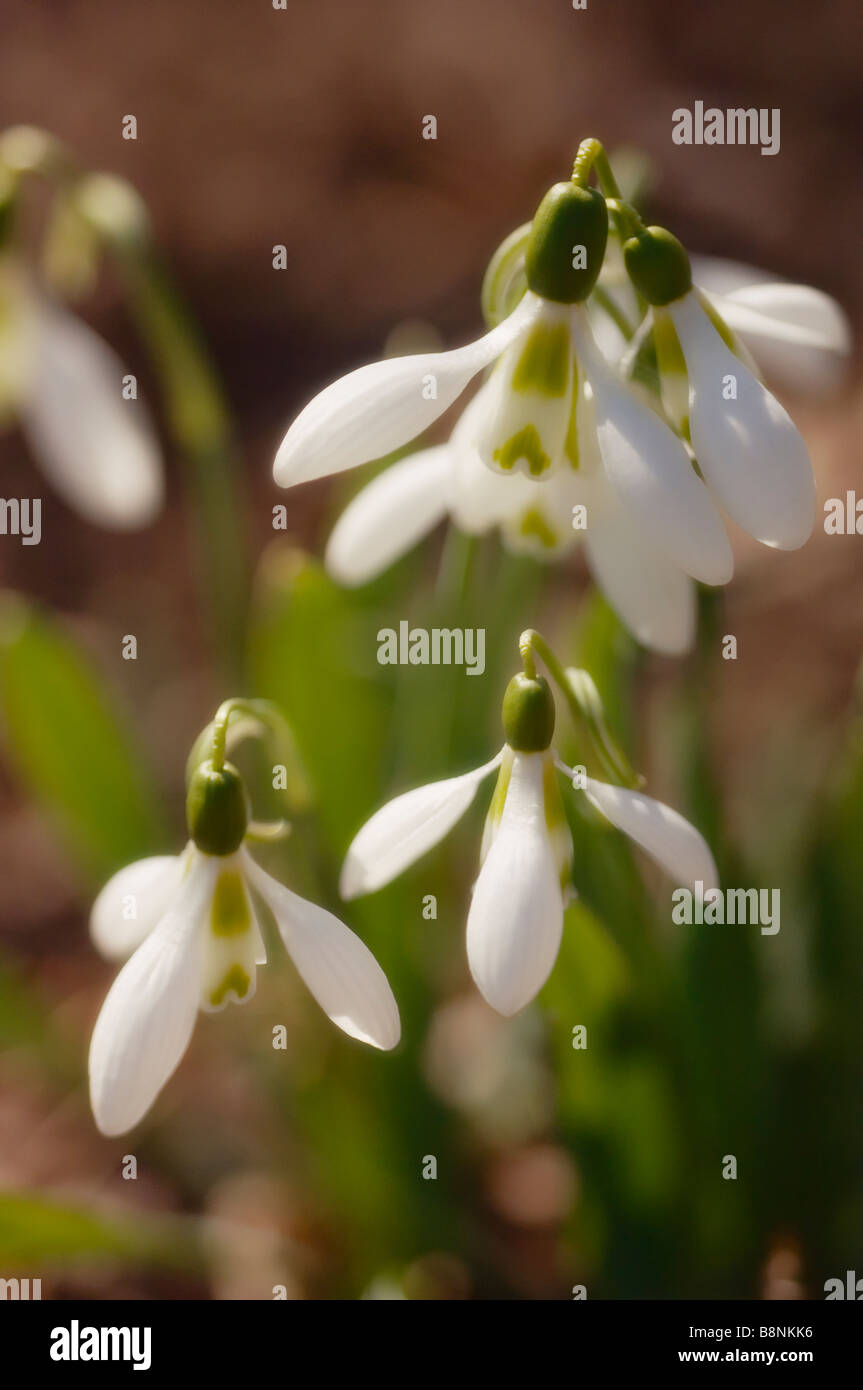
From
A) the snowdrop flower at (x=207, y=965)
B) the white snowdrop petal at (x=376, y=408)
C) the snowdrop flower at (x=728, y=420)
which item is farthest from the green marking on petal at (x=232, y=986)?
the snowdrop flower at (x=728, y=420)

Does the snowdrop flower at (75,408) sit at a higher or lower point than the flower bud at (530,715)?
higher

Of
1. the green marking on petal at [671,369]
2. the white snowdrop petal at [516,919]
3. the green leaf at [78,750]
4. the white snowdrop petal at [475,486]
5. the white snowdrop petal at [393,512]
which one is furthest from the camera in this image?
the green leaf at [78,750]

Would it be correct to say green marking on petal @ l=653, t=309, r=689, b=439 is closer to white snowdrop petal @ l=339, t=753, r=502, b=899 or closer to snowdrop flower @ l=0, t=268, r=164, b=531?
white snowdrop petal @ l=339, t=753, r=502, b=899

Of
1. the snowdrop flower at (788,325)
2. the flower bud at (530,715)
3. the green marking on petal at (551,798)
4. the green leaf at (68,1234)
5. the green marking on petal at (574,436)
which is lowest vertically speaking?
the green leaf at (68,1234)

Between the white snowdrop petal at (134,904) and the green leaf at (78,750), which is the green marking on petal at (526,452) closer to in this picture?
the white snowdrop petal at (134,904)

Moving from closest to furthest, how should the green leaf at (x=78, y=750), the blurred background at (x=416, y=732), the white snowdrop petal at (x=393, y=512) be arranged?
the white snowdrop petal at (x=393, y=512)
the blurred background at (x=416, y=732)
the green leaf at (x=78, y=750)

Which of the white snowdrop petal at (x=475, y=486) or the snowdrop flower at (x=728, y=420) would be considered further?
the white snowdrop petal at (x=475, y=486)

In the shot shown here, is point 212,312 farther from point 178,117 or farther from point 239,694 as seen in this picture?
point 239,694

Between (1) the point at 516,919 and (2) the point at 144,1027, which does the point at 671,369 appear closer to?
(1) the point at 516,919

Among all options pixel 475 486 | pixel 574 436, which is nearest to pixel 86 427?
pixel 475 486
